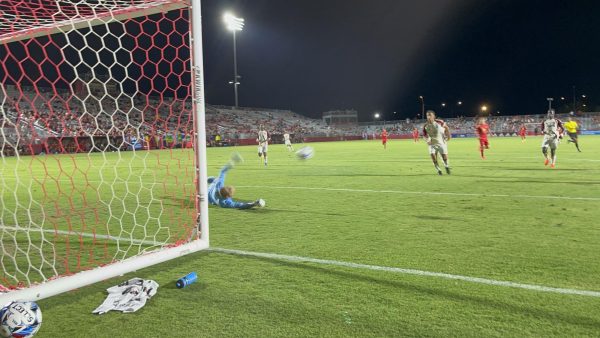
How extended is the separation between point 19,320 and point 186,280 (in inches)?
50.6

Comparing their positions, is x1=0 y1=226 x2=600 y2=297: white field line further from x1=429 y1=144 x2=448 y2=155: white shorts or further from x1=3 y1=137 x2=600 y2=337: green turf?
x1=429 y1=144 x2=448 y2=155: white shorts

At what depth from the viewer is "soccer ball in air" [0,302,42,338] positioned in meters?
2.80

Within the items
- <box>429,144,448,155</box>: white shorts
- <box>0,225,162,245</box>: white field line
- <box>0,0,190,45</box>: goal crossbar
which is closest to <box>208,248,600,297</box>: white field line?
<box>0,225,162,245</box>: white field line

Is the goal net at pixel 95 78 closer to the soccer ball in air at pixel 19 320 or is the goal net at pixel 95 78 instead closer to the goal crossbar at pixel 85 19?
the goal crossbar at pixel 85 19

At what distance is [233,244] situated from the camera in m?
5.22

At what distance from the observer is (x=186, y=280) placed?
3.79 m

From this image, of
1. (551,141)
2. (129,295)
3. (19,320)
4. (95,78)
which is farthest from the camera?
(551,141)

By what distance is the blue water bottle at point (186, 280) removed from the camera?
3.77m

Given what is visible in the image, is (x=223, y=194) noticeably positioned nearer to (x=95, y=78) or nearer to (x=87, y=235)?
Result: (x=87, y=235)

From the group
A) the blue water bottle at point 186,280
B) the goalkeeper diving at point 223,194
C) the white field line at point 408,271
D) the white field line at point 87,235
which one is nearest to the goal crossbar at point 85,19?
the white field line at point 87,235

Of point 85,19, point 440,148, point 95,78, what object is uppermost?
point 85,19

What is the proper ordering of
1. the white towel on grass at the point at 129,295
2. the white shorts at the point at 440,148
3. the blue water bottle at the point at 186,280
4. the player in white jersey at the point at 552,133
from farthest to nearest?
1. the player in white jersey at the point at 552,133
2. the white shorts at the point at 440,148
3. the blue water bottle at the point at 186,280
4. the white towel on grass at the point at 129,295

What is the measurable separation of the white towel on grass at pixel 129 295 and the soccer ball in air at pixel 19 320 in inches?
18.6

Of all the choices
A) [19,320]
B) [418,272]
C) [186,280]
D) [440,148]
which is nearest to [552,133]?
[440,148]
